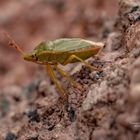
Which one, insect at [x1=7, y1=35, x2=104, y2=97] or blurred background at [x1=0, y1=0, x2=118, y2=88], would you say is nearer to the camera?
insect at [x1=7, y1=35, x2=104, y2=97]

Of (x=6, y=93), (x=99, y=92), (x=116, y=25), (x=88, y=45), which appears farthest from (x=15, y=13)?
(x=99, y=92)

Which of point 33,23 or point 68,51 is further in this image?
point 33,23

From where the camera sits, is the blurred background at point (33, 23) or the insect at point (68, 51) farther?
the blurred background at point (33, 23)

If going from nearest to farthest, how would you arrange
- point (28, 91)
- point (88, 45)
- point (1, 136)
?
point (88, 45)
point (1, 136)
point (28, 91)

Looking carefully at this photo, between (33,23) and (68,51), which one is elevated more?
(33,23)

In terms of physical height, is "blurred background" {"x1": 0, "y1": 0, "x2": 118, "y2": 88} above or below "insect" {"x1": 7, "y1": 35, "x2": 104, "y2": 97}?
above

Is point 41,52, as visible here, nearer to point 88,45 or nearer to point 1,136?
point 88,45

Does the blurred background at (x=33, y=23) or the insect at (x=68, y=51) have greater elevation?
the blurred background at (x=33, y=23)

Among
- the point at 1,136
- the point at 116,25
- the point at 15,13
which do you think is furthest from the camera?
the point at 15,13
